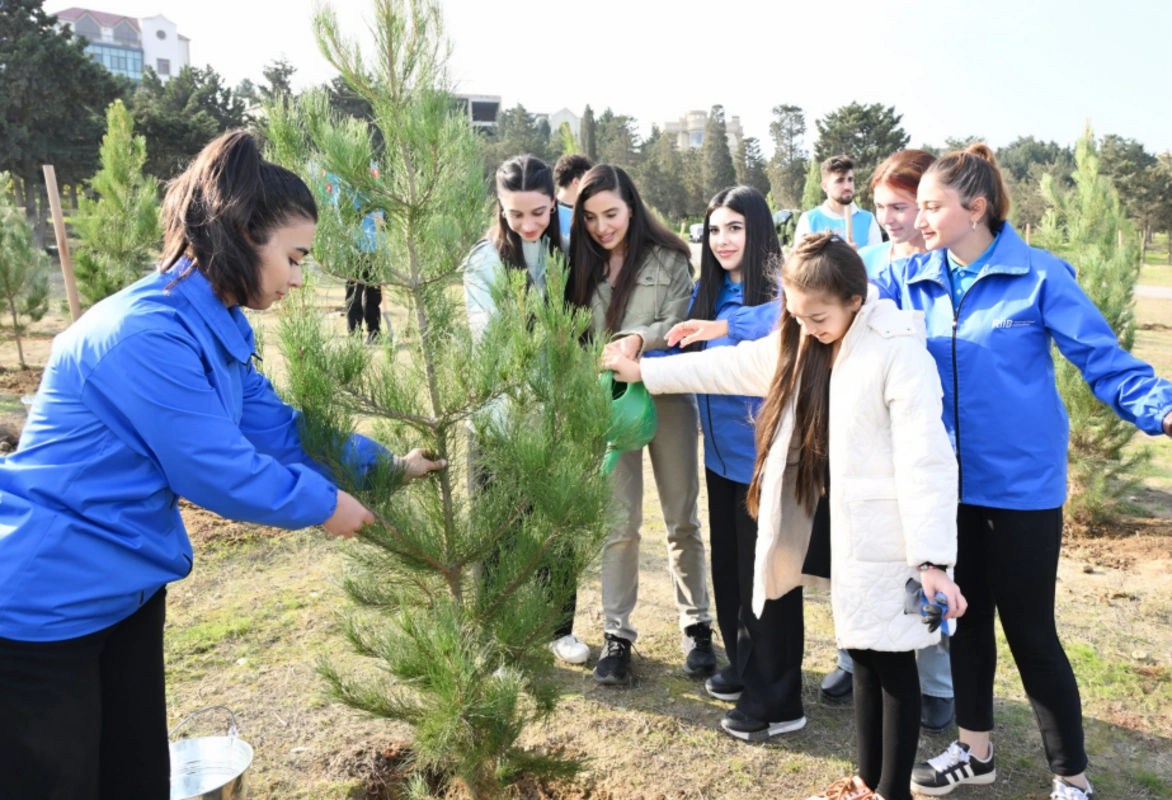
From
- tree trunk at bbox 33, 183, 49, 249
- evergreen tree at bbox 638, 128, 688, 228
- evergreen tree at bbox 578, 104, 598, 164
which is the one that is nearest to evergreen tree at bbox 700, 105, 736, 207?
evergreen tree at bbox 638, 128, 688, 228

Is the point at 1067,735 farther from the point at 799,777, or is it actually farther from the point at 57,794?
the point at 57,794

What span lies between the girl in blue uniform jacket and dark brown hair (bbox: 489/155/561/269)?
57 centimetres

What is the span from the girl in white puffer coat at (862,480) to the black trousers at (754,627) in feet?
1.31

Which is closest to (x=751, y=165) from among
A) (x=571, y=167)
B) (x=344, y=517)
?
(x=571, y=167)

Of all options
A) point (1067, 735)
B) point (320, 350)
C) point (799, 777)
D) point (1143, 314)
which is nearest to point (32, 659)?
point (320, 350)

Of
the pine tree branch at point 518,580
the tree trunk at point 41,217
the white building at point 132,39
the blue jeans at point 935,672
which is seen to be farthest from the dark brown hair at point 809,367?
the white building at point 132,39

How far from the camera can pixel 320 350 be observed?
1989 millimetres

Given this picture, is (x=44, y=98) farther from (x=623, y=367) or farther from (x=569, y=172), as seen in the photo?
(x=623, y=367)

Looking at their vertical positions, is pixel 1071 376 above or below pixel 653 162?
below

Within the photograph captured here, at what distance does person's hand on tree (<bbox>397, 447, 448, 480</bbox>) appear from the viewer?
2.13 metres

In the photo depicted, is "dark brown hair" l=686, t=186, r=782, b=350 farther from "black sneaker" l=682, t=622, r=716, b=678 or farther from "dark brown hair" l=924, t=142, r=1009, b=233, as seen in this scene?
"black sneaker" l=682, t=622, r=716, b=678

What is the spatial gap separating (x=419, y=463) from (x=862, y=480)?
45.8 inches

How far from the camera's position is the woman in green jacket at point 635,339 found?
289cm

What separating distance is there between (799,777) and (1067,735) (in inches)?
31.9
